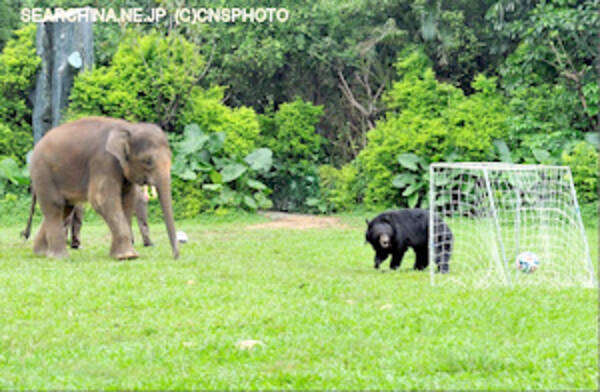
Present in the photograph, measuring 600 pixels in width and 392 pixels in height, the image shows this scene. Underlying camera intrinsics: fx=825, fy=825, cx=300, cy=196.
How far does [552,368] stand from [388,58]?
23461mm

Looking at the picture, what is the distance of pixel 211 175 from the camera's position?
78.3ft

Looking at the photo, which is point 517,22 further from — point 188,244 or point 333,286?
point 333,286

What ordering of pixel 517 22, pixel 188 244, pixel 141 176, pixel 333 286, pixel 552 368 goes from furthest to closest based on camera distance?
1. pixel 517 22
2. pixel 188 244
3. pixel 141 176
4. pixel 333 286
5. pixel 552 368

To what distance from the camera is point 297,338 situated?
7051 millimetres

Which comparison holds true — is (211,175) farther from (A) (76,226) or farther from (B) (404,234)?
(B) (404,234)

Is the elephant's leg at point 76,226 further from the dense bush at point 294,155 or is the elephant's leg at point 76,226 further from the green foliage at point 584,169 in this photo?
the green foliage at point 584,169

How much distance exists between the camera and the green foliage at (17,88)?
87.2 ft

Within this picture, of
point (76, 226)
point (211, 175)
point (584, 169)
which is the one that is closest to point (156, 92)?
point (211, 175)

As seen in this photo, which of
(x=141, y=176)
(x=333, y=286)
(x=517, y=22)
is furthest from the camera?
(x=517, y=22)

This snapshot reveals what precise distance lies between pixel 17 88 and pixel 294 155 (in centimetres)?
941

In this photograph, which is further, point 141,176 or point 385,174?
point 385,174

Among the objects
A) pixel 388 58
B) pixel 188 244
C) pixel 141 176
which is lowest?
pixel 188 244

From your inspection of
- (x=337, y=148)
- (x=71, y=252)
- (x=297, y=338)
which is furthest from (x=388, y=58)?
(x=297, y=338)

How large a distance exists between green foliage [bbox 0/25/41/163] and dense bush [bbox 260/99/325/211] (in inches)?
307
